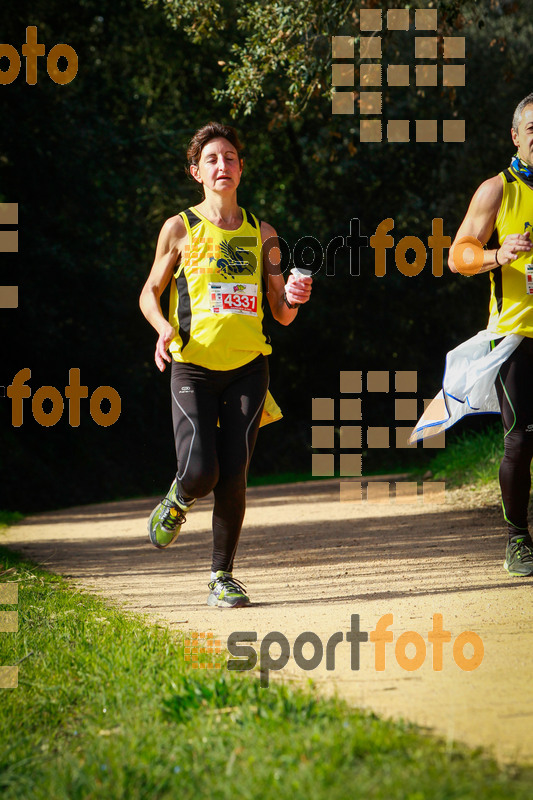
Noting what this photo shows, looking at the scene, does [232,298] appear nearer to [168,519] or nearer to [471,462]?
[168,519]

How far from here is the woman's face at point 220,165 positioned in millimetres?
4938

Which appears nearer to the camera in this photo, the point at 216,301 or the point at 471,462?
the point at 216,301

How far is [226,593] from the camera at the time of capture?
15.9 feet

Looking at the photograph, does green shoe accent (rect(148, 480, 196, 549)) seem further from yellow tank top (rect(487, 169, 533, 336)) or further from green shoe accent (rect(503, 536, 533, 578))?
yellow tank top (rect(487, 169, 533, 336))

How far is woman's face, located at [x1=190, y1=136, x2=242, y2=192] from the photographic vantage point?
494 centimetres

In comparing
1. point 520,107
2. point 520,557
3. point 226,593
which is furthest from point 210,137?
point 520,557

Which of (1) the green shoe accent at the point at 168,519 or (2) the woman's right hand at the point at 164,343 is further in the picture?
(1) the green shoe accent at the point at 168,519

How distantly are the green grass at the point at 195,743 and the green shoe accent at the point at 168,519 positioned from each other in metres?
1.28

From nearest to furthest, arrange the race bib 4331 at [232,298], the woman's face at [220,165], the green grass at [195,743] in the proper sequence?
1. the green grass at [195,743]
2. the race bib 4331 at [232,298]
3. the woman's face at [220,165]

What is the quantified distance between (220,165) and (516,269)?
170 cm

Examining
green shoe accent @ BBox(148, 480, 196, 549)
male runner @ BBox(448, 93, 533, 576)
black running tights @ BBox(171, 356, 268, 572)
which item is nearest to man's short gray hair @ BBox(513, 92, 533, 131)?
male runner @ BBox(448, 93, 533, 576)

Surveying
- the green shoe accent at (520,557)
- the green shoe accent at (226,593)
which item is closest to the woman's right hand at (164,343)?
the green shoe accent at (226,593)

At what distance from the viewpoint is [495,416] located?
20344mm

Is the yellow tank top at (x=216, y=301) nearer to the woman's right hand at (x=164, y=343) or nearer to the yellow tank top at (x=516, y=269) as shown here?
the woman's right hand at (x=164, y=343)
